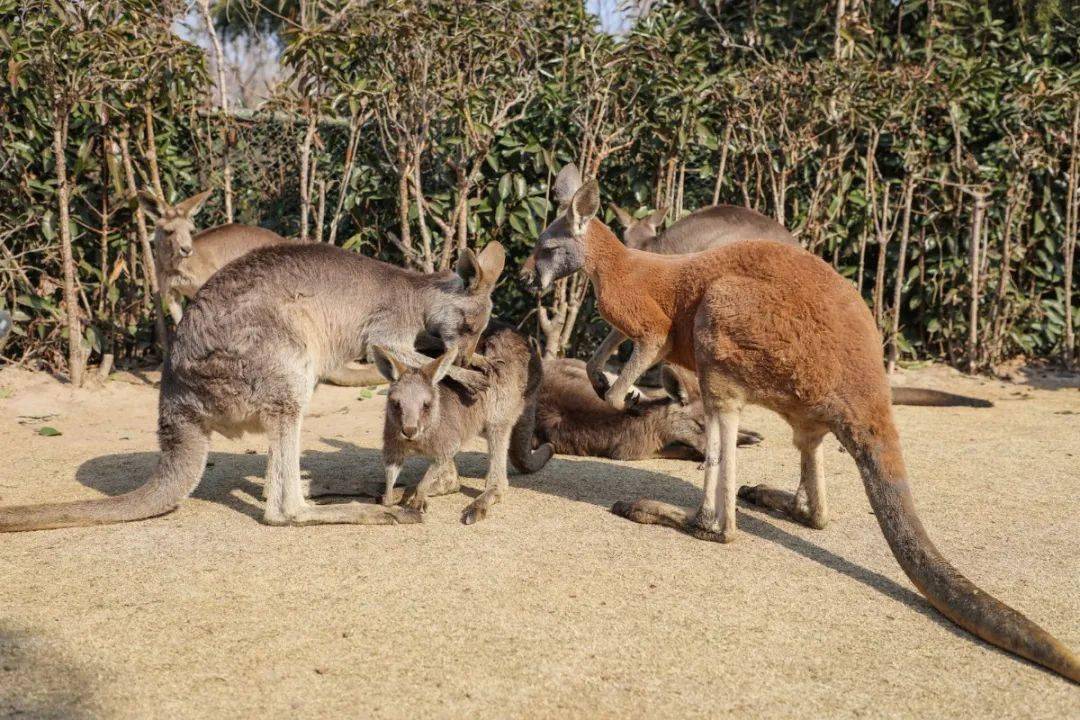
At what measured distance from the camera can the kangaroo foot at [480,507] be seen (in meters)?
5.12

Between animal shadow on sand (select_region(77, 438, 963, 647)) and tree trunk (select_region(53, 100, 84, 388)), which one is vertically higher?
tree trunk (select_region(53, 100, 84, 388))

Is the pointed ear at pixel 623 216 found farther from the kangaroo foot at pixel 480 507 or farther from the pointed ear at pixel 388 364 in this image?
the kangaroo foot at pixel 480 507

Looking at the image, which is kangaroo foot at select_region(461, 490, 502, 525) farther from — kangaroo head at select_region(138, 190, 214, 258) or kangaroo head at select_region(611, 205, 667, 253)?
kangaroo head at select_region(138, 190, 214, 258)

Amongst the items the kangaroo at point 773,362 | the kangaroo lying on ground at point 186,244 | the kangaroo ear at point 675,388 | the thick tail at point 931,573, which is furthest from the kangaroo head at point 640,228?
the thick tail at point 931,573

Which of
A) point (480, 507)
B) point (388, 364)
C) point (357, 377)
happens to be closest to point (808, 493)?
point (480, 507)

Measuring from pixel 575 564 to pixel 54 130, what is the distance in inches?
244

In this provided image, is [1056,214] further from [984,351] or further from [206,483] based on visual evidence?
[206,483]

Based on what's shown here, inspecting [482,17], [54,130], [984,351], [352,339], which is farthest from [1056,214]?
[54,130]

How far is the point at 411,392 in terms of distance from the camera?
5234 millimetres

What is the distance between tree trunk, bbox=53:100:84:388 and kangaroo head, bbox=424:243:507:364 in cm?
421

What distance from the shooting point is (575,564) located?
451 cm

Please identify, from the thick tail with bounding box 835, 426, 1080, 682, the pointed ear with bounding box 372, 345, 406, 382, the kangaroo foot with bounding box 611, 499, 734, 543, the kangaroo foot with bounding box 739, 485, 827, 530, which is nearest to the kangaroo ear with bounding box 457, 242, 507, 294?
the pointed ear with bounding box 372, 345, 406, 382

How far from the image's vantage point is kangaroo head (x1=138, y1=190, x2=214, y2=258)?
8.26 meters

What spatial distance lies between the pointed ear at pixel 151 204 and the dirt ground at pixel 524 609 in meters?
2.78
